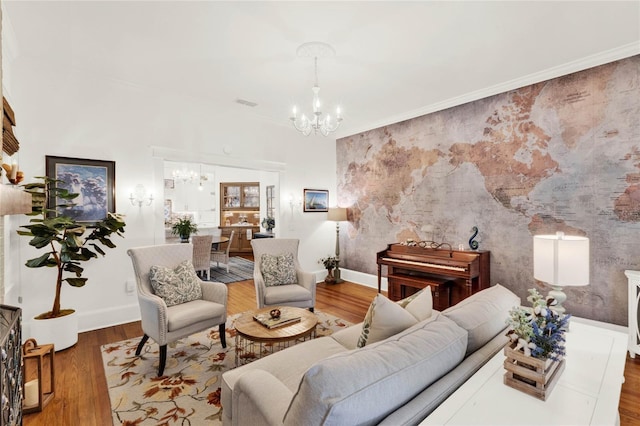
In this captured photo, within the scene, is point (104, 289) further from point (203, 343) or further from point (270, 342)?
point (270, 342)

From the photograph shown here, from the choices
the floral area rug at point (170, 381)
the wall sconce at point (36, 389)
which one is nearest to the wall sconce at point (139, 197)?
the floral area rug at point (170, 381)

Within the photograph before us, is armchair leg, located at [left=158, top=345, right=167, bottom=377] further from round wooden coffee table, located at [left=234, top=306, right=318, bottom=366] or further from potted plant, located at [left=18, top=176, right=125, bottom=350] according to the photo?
potted plant, located at [left=18, top=176, right=125, bottom=350]

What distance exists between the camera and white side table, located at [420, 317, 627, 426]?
1037 mm

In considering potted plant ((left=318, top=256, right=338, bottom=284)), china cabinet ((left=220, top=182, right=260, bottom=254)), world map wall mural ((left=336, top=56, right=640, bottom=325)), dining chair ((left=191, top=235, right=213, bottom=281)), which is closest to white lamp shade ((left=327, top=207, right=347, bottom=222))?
world map wall mural ((left=336, top=56, right=640, bottom=325))

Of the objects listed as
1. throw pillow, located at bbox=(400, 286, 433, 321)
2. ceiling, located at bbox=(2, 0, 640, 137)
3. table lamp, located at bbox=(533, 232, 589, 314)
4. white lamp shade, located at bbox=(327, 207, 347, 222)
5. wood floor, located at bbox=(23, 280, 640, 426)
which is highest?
ceiling, located at bbox=(2, 0, 640, 137)

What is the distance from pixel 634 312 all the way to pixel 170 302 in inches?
172

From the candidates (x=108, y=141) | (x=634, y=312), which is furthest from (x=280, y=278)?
(x=634, y=312)

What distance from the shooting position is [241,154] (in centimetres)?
495

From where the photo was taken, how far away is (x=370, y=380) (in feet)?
3.29

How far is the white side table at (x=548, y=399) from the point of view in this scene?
1037mm

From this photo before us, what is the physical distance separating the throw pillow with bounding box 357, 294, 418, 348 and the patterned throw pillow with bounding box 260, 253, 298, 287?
226cm

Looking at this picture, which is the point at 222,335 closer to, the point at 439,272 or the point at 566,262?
the point at 439,272

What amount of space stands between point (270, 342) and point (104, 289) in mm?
2666

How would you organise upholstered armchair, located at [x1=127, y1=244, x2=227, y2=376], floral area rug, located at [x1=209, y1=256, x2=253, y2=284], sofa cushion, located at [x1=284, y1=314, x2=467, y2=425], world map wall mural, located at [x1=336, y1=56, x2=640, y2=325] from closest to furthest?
sofa cushion, located at [x1=284, y1=314, x2=467, y2=425]
upholstered armchair, located at [x1=127, y1=244, x2=227, y2=376]
world map wall mural, located at [x1=336, y1=56, x2=640, y2=325]
floral area rug, located at [x1=209, y1=256, x2=253, y2=284]
